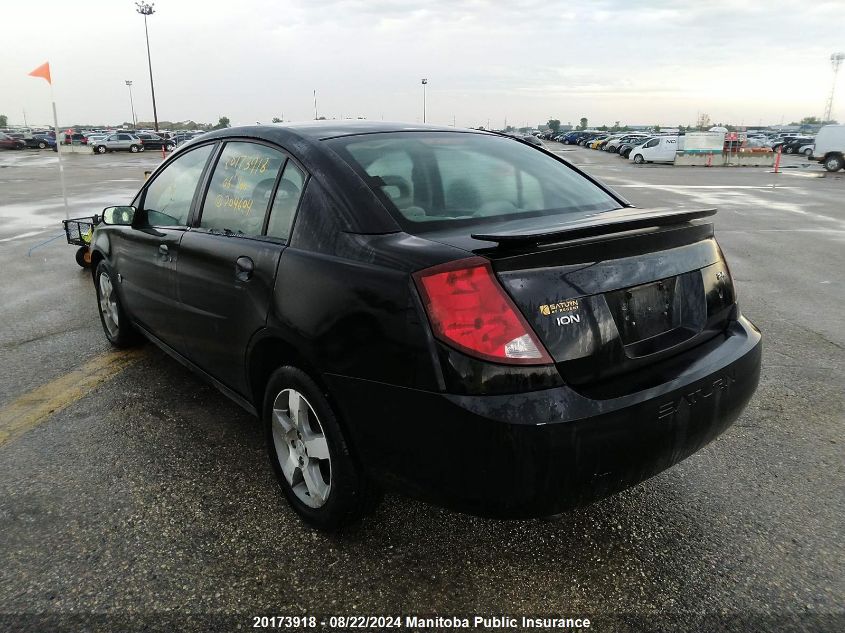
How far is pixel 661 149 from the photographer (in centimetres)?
3631

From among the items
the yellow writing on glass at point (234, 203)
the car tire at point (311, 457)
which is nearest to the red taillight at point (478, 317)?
the car tire at point (311, 457)

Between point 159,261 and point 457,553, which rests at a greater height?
point 159,261

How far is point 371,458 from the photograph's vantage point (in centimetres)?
213

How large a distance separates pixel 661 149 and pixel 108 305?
121ft

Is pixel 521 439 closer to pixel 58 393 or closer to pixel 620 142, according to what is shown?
pixel 58 393

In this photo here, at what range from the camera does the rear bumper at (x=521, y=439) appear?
1835 mm

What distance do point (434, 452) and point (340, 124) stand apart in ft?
5.87

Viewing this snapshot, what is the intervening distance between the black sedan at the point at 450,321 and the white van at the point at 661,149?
36.6 meters

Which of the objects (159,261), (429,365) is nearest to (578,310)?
(429,365)

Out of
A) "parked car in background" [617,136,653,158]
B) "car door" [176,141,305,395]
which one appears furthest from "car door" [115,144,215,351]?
"parked car in background" [617,136,653,158]

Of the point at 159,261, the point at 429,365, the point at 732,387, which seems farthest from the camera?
the point at 159,261

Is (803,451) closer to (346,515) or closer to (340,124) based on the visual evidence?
(346,515)

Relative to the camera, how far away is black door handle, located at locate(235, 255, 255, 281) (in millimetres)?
2600

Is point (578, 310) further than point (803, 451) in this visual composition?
No
